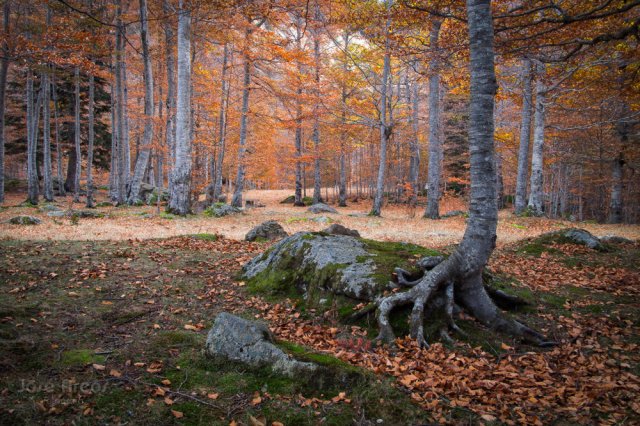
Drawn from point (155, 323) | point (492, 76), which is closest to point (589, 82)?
point (492, 76)

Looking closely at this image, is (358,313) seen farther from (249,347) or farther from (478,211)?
(478,211)

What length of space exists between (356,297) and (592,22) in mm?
7168

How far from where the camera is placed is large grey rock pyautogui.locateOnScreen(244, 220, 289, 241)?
400 inches

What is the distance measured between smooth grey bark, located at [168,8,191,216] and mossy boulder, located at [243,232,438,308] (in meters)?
9.26

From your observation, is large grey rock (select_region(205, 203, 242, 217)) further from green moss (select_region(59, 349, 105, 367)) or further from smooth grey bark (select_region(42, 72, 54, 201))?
green moss (select_region(59, 349, 105, 367))

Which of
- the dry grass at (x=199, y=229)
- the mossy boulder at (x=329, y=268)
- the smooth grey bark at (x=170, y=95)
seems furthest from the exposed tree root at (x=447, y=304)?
the smooth grey bark at (x=170, y=95)

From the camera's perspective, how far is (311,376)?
3.21 metres

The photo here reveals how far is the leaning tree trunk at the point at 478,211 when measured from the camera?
14.4 ft

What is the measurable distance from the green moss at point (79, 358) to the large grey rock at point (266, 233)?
6.59 metres

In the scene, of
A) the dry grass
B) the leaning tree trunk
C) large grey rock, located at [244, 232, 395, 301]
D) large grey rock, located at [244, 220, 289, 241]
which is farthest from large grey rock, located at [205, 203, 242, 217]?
the leaning tree trunk

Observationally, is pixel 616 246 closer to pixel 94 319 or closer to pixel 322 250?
pixel 322 250

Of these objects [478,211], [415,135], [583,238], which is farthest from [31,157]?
[583,238]

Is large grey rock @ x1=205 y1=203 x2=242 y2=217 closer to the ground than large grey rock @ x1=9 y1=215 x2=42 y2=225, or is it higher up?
higher up

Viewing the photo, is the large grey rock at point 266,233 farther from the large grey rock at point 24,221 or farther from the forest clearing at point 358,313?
the large grey rock at point 24,221
